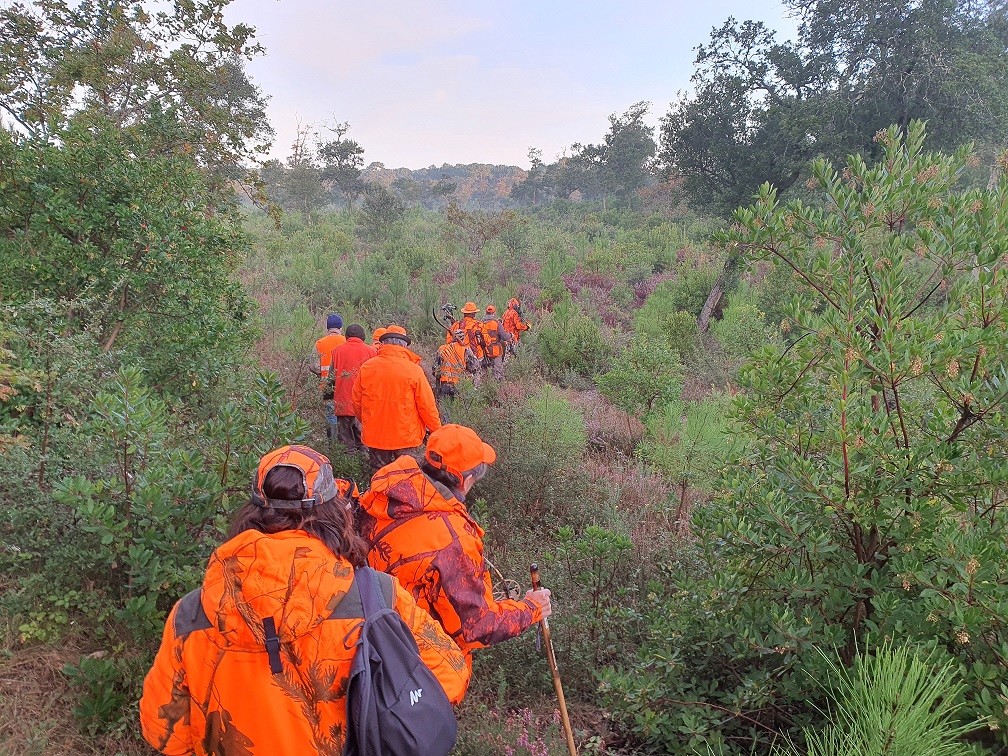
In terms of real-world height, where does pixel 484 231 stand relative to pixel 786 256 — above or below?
above

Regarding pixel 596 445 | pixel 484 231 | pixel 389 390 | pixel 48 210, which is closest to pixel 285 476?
pixel 389 390

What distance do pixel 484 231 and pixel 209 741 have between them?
59.5ft

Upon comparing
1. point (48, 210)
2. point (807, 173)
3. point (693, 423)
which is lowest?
point (693, 423)

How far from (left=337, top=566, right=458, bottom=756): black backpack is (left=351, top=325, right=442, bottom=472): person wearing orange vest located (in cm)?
321

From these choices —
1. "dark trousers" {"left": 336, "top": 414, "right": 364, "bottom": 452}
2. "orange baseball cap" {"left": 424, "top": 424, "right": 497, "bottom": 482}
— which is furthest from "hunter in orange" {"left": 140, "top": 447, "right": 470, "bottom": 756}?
"dark trousers" {"left": 336, "top": 414, "right": 364, "bottom": 452}

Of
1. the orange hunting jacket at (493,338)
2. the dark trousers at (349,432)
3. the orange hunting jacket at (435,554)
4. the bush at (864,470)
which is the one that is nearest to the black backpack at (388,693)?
the orange hunting jacket at (435,554)

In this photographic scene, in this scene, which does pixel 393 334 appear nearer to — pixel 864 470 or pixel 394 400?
pixel 394 400

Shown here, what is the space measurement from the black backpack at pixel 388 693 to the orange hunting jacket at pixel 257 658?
4cm

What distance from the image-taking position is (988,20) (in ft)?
36.8

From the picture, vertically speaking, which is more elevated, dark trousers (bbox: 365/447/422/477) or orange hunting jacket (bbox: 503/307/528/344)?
orange hunting jacket (bbox: 503/307/528/344)

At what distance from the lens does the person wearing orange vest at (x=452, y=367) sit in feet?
24.0

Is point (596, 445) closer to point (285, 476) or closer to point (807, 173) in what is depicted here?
point (285, 476)

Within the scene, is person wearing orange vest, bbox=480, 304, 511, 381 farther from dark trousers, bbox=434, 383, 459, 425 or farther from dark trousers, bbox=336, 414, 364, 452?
dark trousers, bbox=336, 414, 364, 452

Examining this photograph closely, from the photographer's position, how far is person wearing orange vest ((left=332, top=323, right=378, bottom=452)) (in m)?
5.79
